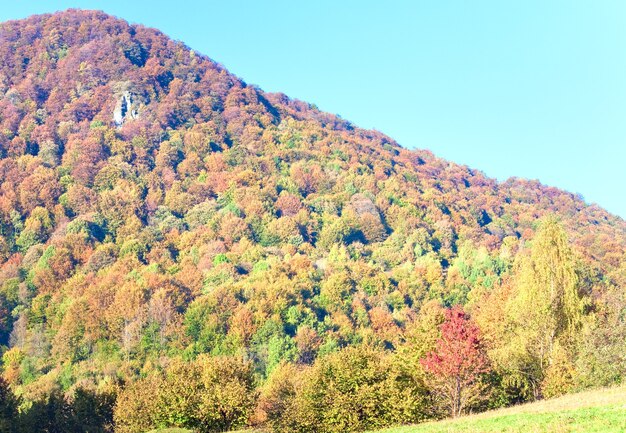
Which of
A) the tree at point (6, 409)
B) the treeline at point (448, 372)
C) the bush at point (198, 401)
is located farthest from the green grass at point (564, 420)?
the tree at point (6, 409)

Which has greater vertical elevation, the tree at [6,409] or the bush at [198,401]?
the bush at [198,401]

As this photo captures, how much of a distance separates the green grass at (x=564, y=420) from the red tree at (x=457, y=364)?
10.6m

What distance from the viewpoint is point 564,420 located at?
29.8m

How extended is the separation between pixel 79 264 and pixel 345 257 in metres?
68.2

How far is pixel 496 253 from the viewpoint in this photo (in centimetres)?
18338

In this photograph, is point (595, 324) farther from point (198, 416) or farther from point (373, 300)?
point (373, 300)

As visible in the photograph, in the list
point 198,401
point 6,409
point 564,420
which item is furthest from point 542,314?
point 6,409

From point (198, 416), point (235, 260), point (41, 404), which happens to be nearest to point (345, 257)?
point (235, 260)

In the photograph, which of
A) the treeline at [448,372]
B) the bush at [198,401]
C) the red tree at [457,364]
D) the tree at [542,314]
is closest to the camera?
the red tree at [457,364]

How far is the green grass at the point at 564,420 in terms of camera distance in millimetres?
27281

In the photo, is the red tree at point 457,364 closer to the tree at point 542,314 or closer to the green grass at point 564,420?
the tree at point 542,314

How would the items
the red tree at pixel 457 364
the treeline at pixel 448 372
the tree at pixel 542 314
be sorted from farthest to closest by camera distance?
the tree at pixel 542 314, the treeline at pixel 448 372, the red tree at pixel 457 364

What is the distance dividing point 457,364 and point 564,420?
19.8m

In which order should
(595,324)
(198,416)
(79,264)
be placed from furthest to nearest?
1. (79,264)
2. (198,416)
3. (595,324)
